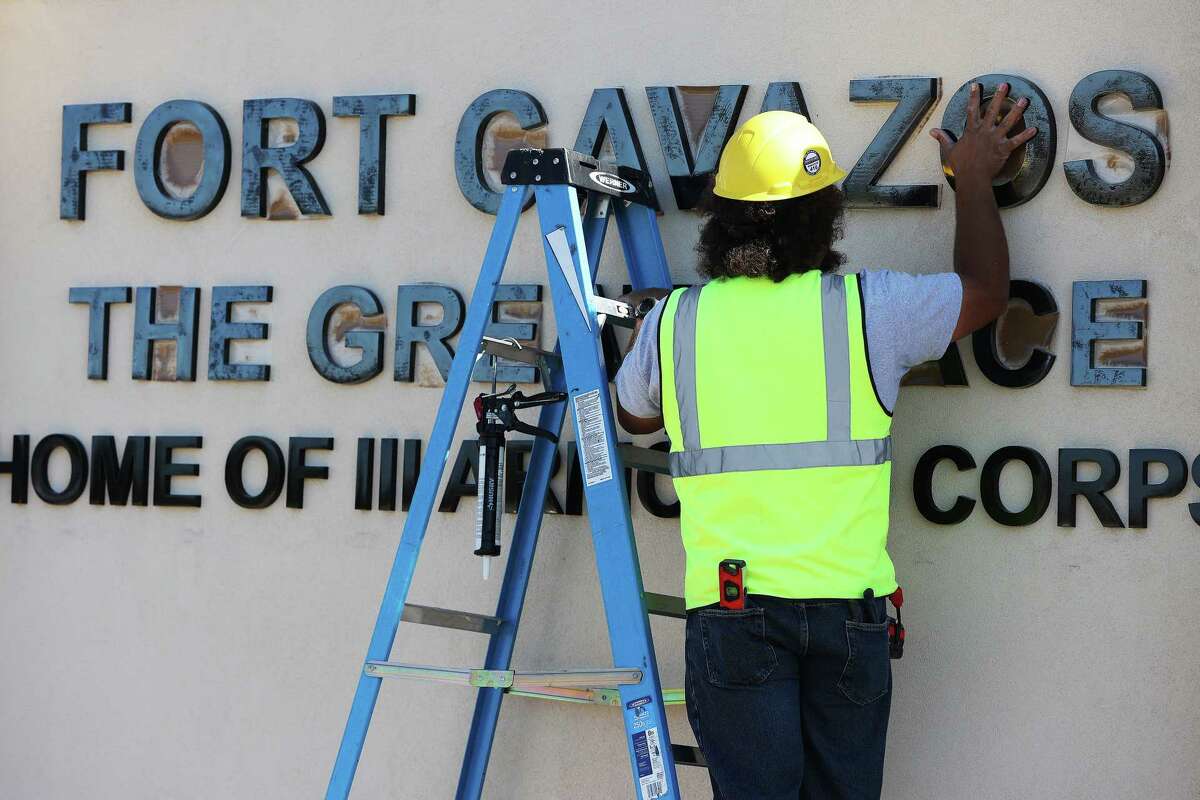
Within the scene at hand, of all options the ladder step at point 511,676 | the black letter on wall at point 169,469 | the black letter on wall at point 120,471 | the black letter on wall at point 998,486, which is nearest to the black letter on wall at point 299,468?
the black letter on wall at point 169,469

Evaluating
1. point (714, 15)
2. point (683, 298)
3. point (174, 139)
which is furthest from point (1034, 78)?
point (174, 139)

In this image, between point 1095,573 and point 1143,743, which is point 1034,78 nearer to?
point 1095,573

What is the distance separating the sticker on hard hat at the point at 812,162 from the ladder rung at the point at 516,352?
0.81m

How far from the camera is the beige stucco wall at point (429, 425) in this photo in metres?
3.10

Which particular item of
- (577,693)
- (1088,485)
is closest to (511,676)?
(577,693)

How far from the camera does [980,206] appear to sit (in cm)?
299

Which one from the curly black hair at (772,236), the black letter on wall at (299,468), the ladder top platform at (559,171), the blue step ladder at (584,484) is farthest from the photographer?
the black letter on wall at (299,468)

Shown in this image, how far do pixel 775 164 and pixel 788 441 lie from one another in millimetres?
580

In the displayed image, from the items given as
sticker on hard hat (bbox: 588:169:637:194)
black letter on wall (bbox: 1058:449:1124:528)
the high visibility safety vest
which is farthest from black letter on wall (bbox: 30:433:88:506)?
black letter on wall (bbox: 1058:449:1124:528)

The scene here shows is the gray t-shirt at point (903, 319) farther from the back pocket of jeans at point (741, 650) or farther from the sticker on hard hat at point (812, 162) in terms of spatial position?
the back pocket of jeans at point (741, 650)

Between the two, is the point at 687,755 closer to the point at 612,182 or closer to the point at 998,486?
the point at 998,486

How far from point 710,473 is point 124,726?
2.11 meters

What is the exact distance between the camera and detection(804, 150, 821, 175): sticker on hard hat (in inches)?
108

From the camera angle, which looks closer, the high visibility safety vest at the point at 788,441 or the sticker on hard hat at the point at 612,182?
the high visibility safety vest at the point at 788,441
